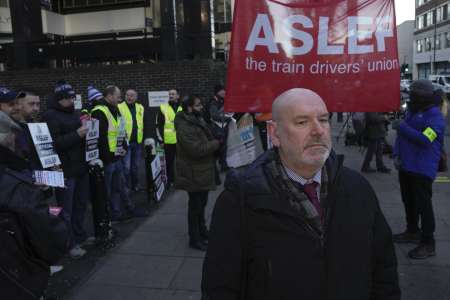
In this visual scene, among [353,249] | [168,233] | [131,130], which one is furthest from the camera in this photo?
[131,130]

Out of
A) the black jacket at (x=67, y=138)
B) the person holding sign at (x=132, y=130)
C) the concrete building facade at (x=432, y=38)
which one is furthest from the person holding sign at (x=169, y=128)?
the concrete building facade at (x=432, y=38)

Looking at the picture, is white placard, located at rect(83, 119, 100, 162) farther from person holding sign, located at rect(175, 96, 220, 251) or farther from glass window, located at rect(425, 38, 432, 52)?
glass window, located at rect(425, 38, 432, 52)

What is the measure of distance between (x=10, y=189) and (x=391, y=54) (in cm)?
268

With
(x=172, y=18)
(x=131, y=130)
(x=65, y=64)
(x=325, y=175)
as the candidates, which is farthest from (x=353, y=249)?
(x=65, y=64)

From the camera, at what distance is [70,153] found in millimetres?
5309

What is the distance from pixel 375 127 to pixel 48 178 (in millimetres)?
7216

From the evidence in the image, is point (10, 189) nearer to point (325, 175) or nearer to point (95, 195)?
point (325, 175)

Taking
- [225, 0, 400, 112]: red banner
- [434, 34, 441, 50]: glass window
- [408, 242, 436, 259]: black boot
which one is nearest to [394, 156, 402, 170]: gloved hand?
[408, 242, 436, 259]: black boot

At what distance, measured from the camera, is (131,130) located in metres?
7.84

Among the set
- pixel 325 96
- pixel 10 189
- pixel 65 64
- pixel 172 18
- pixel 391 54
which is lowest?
pixel 10 189

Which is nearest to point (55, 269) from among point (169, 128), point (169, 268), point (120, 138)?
point (169, 268)

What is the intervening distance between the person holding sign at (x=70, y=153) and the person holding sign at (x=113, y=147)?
637 mm

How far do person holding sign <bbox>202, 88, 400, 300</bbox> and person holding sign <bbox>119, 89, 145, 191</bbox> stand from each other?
5898 millimetres

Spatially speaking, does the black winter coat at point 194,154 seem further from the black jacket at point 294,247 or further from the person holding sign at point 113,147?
the black jacket at point 294,247
